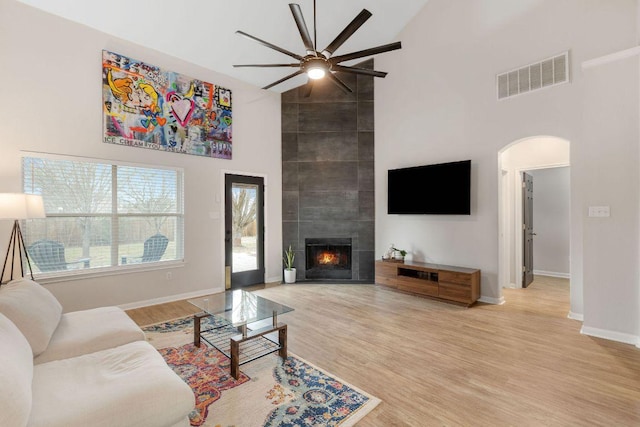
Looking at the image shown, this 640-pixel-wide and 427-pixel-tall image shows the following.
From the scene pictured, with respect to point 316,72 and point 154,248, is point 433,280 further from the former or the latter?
point 154,248

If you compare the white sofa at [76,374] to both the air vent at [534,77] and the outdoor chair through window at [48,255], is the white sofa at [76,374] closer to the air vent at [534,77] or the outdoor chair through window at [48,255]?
the outdoor chair through window at [48,255]

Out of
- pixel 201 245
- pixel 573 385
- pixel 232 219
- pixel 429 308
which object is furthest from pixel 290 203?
pixel 573 385

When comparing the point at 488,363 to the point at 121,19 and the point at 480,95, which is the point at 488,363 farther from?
the point at 121,19

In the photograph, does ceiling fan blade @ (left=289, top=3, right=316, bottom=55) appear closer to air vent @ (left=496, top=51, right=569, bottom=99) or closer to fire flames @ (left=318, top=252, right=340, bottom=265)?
air vent @ (left=496, top=51, right=569, bottom=99)

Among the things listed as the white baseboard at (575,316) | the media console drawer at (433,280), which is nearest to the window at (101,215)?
the media console drawer at (433,280)

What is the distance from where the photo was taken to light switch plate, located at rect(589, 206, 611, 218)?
3283mm

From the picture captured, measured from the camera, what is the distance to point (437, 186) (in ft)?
16.4

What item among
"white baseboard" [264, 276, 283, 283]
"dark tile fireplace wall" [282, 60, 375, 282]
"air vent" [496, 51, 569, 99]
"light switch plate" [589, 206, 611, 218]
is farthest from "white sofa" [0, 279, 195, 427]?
"air vent" [496, 51, 569, 99]

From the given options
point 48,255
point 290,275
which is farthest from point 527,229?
point 48,255

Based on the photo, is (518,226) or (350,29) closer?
(350,29)

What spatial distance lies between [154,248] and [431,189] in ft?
14.6

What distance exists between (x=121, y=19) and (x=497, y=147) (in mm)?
5416

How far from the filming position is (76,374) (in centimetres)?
178

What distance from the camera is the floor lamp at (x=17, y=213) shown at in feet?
9.65
